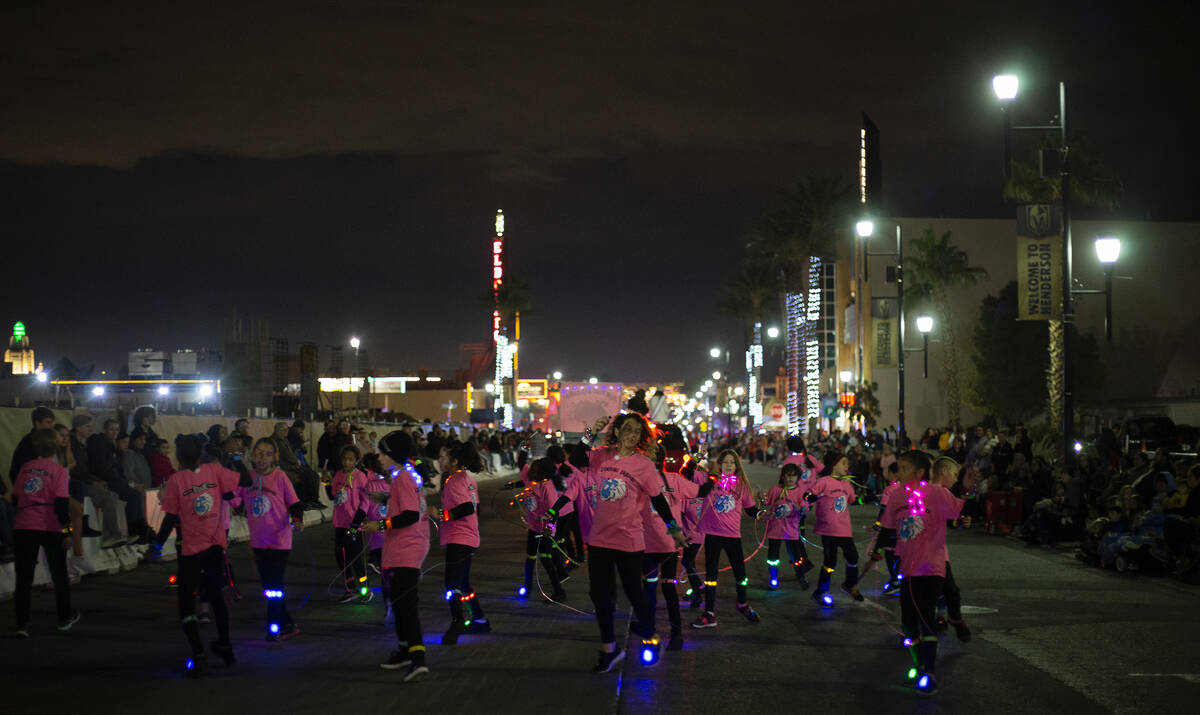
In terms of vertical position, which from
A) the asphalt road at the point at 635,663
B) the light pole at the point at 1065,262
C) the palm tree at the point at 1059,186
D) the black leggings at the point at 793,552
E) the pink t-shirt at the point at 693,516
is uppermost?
the palm tree at the point at 1059,186

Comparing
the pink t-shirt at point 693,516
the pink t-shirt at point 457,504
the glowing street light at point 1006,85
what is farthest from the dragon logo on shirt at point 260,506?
the glowing street light at point 1006,85

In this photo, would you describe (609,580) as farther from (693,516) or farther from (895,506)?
(693,516)

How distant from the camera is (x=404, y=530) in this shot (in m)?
9.16

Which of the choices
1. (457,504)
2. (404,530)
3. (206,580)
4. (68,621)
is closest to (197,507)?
(206,580)

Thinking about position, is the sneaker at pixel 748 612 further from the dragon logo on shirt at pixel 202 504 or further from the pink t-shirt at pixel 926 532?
the dragon logo on shirt at pixel 202 504

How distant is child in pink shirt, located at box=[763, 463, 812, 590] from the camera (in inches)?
541

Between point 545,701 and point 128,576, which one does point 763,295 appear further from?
Result: point 545,701

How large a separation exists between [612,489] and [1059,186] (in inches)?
1179

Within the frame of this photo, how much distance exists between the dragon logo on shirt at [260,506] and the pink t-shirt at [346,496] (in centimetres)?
224

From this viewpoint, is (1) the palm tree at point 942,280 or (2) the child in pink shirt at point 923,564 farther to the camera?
(1) the palm tree at point 942,280

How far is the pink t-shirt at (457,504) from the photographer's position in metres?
10.4

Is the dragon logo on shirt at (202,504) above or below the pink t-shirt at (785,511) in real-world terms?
above

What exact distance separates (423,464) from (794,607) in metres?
5.47

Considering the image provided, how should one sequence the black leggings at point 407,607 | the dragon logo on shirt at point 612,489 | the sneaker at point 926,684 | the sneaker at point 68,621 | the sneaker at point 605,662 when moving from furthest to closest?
the sneaker at point 68,621, the dragon logo on shirt at point 612,489, the sneaker at point 605,662, the black leggings at point 407,607, the sneaker at point 926,684
